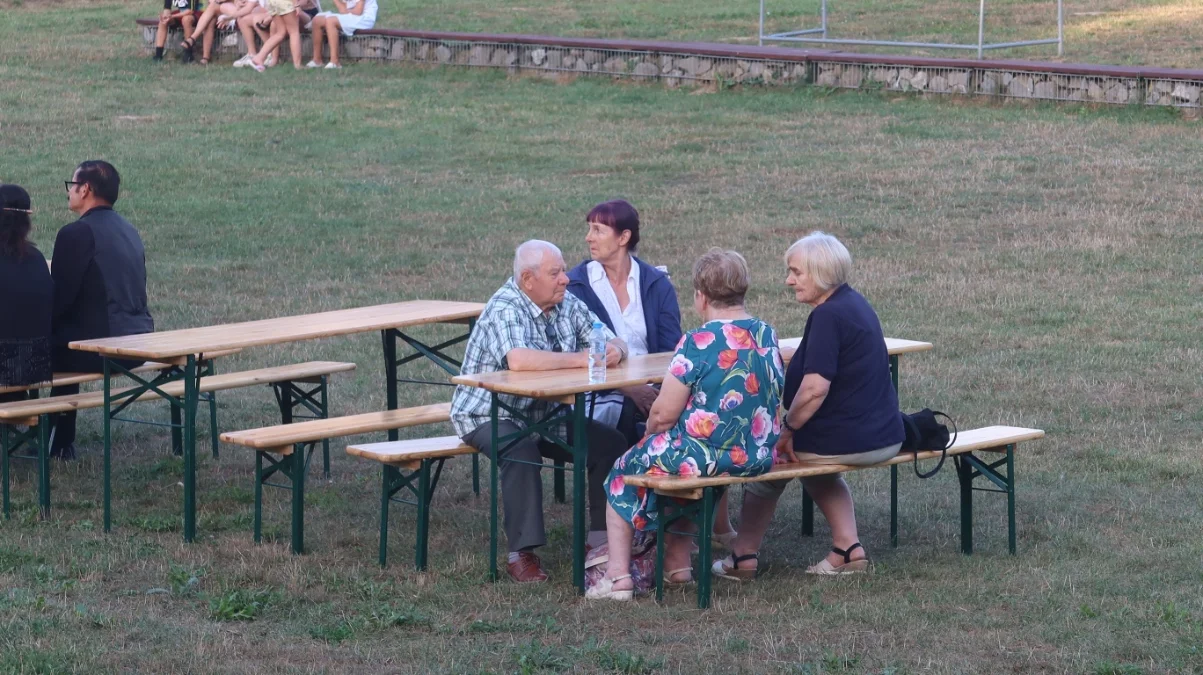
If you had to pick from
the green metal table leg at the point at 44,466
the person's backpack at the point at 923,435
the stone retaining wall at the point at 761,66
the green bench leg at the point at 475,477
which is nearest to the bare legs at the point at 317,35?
the stone retaining wall at the point at 761,66

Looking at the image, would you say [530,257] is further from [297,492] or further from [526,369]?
[297,492]

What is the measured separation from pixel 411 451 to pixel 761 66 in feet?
40.6

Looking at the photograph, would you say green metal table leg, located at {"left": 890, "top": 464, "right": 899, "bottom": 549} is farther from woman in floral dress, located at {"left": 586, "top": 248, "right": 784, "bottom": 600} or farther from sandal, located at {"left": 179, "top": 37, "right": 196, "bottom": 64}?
sandal, located at {"left": 179, "top": 37, "right": 196, "bottom": 64}

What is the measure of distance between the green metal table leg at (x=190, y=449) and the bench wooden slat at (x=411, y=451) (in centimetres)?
67

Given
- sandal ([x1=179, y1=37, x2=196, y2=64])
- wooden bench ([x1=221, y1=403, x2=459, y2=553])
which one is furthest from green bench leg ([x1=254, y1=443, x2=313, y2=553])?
sandal ([x1=179, y1=37, x2=196, y2=64])

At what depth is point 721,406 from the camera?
5.29 m

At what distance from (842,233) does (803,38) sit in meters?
7.25

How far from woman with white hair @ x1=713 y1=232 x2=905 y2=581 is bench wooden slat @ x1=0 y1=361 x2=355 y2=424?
99.9 inches

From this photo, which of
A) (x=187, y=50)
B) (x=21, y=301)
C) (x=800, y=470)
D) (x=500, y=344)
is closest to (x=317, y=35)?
(x=187, y=50)

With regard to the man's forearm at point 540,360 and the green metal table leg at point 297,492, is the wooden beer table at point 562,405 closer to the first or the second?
the man's forearm at point 540,360

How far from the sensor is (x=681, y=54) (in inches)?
698

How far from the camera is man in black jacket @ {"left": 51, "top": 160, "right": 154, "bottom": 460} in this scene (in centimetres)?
701

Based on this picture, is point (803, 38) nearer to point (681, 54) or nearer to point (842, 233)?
point (681, 54)

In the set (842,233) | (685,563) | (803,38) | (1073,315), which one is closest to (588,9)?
(803,38)
